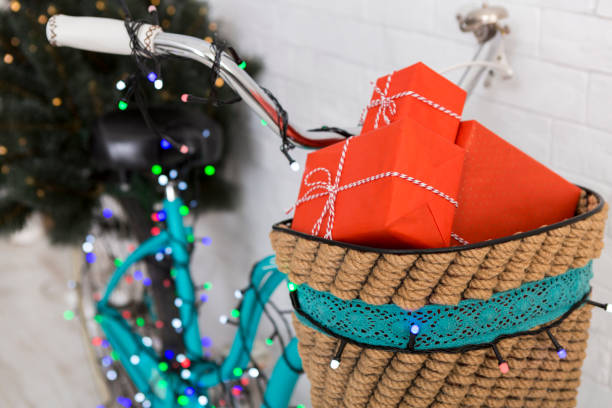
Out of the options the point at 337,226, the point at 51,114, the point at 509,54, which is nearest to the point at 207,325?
the point at 51,114

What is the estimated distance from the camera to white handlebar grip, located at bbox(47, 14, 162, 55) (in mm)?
640

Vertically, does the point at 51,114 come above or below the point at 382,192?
below

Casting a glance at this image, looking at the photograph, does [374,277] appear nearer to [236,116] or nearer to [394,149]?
[394,149]

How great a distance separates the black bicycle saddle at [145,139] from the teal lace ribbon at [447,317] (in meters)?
0.61

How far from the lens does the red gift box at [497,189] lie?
56cm

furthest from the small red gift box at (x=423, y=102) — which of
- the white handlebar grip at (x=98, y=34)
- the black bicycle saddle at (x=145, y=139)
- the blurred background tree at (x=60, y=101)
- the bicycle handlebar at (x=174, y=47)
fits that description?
the blurred background tree at (x=60, y=101)

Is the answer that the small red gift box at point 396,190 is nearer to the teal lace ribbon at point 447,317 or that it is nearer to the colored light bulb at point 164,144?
the teal lace ribbon at point 447,317

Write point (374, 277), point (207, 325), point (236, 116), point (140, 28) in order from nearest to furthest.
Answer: point (374, 277), point (140, 28), point (236, 116), point (207, 325)

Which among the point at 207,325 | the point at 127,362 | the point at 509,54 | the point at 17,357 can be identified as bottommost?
the point at 17,357

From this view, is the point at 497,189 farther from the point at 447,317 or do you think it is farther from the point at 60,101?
the point at 60,101

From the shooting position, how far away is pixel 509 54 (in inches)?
34.1

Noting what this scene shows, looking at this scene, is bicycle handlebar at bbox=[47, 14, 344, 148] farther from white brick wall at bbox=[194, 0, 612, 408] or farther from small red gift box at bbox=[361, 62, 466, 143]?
white brick wall at bbox=[194, 0, 612, 408]

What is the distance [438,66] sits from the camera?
977 millimetres

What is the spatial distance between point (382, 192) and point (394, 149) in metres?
0.04
